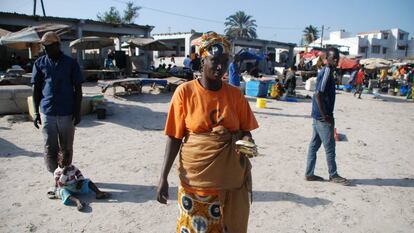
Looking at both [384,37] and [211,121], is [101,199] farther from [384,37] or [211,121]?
[384,37]

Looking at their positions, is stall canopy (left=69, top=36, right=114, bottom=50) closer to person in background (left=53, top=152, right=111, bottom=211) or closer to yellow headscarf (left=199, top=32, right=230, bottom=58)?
person in background (left=53, top=152, right=111, bottom=211)

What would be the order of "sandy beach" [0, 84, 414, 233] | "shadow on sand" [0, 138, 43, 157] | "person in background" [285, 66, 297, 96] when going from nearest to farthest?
"sandy beach" [0, 84, 414, 233] < "shadow on sand" [0, 138, 43, 157] < "person in background" [285, 66, 297, 96]

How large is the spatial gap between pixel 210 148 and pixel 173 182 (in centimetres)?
253

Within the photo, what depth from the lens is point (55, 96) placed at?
3.53 metres

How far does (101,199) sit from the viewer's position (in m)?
3.72

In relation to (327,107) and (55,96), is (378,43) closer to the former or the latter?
(327,107)

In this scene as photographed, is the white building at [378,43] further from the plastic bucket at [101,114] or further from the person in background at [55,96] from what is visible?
the person in background at [55,96]

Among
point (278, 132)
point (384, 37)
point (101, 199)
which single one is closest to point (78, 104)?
point (101, 199)

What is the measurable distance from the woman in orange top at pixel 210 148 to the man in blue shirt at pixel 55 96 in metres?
2.07

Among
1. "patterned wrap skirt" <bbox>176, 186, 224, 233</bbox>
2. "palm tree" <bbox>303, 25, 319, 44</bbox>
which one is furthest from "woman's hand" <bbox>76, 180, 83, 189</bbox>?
"palm tree" <bbox>303, 25, 319, 44</bbox>

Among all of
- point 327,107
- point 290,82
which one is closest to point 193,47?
point 290,82

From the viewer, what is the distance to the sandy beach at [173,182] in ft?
10.8

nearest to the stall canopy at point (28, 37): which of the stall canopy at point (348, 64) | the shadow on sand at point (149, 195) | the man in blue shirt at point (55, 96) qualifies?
the man in blue shirt at point (55, 96)

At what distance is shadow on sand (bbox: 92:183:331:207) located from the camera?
3.79 m
